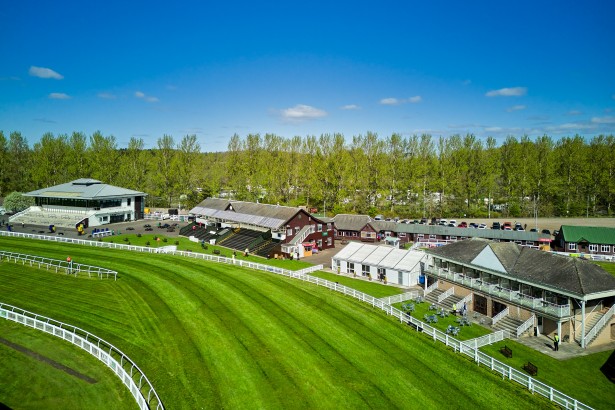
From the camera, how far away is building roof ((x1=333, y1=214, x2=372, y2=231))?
236ft

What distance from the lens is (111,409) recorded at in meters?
19.6

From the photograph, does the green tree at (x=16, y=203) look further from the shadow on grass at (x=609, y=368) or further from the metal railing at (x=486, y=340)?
the shadow on grass at (x=609, y=368)

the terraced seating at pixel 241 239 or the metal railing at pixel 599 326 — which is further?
the terraced seating at pixel 241 239

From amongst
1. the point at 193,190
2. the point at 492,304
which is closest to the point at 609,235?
the point at 492,304

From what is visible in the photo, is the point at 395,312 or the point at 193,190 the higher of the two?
the point at 193,190

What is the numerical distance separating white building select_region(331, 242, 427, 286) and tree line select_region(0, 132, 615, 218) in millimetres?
46305

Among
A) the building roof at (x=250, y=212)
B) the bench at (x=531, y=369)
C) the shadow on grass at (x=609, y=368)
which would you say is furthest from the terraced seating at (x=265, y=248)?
the shadow on grass at (x=609, y=368)

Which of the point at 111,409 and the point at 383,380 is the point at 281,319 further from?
the point at 111,409

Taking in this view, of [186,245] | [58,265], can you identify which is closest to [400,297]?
[186,245]

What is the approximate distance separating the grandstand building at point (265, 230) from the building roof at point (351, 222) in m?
6.54

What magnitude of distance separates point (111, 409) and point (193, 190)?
299ft

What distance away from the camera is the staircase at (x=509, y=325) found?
3191cm

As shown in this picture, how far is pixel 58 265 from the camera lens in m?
45.2

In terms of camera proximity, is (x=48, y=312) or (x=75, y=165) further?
(x=75, y=165)
